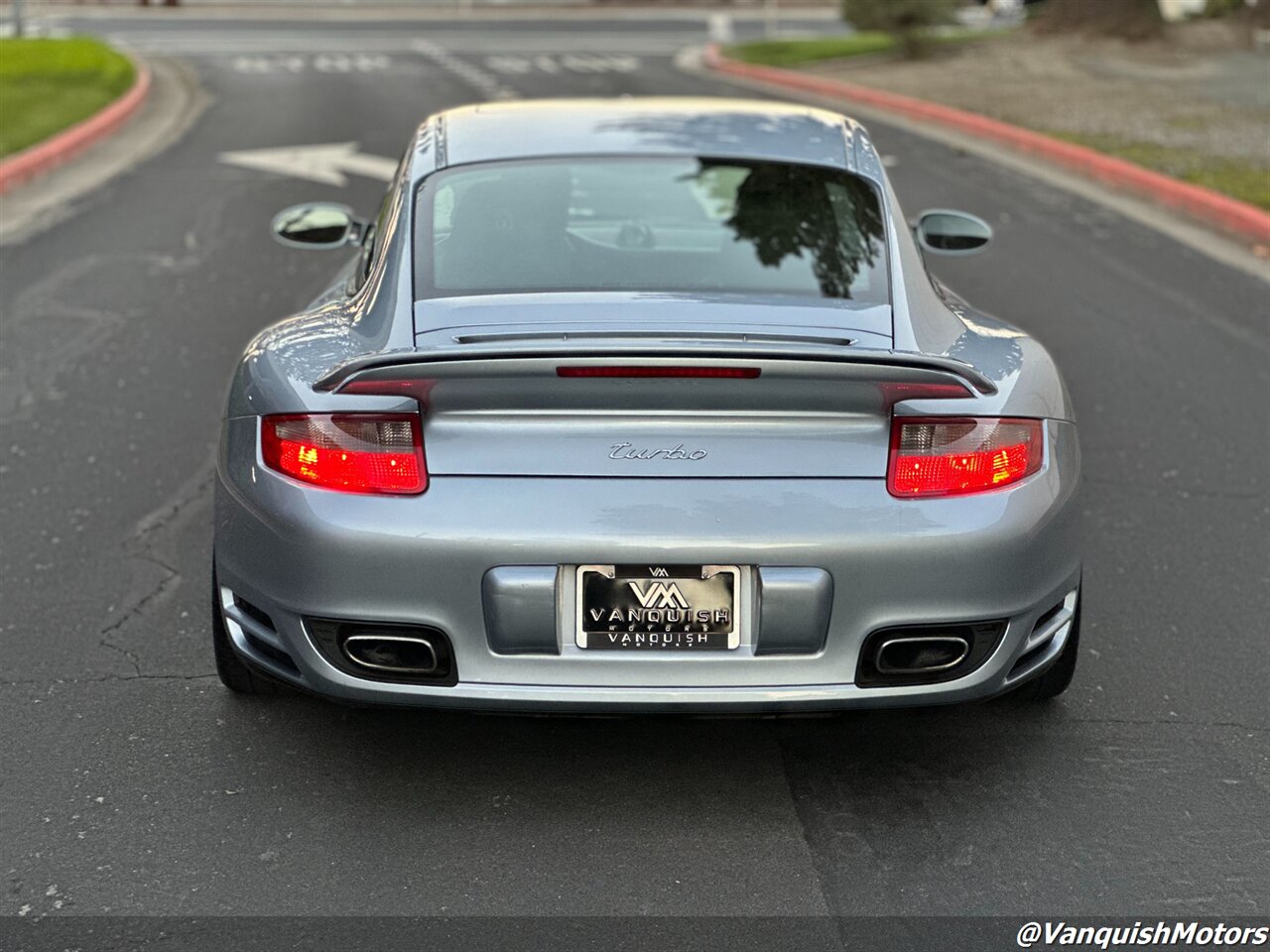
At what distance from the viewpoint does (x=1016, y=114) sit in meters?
18.5

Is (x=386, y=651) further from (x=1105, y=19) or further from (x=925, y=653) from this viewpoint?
(x=1105, y=19)

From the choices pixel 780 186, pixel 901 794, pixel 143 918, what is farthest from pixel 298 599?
pixel 780 186

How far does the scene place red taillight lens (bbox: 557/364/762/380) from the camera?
11.5 feet

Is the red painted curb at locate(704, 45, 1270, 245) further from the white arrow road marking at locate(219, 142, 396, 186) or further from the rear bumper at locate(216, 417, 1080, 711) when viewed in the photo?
the rear bumper at locate(216, 417, 1080, 711)

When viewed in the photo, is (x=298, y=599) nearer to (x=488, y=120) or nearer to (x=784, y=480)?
(x=784, y=480)

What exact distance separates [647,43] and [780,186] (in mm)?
28790

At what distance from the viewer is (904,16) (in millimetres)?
24609

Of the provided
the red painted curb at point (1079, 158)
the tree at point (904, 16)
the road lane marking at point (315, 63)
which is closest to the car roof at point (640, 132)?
the red painted curb at point (1079, 158)

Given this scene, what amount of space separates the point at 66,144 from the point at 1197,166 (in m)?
9.61

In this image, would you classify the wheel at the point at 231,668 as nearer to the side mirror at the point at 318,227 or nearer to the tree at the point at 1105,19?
the side mirror at the point at 318,227

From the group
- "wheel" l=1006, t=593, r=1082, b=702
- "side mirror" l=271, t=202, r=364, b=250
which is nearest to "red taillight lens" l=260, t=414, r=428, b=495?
"wheel" l=1006, t=593, r=1082, b=702

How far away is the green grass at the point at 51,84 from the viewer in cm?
1606

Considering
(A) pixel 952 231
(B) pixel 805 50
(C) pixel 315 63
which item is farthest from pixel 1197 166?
(C) pixel 315 63

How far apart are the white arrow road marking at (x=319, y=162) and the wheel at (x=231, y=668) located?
9.42 meters
